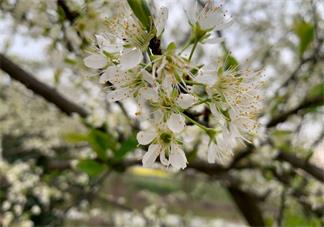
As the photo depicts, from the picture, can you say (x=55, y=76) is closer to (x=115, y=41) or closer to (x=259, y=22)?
(x=115, y=41)

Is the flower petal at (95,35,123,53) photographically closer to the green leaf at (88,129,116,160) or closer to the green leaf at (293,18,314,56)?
the green leaf at (88,129,116,160)

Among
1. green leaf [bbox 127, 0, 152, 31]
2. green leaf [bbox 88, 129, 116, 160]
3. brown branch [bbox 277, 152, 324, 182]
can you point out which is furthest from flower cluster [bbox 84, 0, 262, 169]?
brown branch [bbox 277, 152, 324, 182]

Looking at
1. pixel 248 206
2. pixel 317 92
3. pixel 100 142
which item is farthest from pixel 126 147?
pixel 248 206

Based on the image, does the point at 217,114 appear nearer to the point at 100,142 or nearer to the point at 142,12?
the point at 142,12

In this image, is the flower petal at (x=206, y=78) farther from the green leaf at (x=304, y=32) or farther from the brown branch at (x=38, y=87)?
the green leaf at (x=304, y=32)

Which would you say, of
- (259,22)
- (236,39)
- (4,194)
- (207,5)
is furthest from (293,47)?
(207,5)

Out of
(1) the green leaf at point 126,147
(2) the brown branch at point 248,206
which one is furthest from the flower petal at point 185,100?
(2) the brown branch at point 248,206
